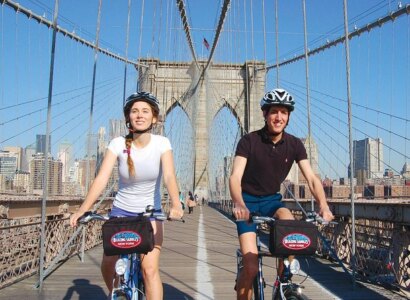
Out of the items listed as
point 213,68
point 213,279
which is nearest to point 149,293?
point 213,279

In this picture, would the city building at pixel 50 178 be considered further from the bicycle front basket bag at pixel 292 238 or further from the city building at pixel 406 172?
the bicycle front basket bag at pixel 292 238

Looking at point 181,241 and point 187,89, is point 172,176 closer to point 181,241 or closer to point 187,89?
point 181,241

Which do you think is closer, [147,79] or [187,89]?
[147,79]

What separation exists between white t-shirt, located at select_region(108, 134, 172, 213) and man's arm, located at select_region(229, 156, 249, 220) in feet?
1.18

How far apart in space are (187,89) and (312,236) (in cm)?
3299

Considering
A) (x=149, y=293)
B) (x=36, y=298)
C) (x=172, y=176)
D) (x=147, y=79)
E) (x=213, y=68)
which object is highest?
(x=213, y=68)

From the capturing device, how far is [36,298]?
13.1 feet

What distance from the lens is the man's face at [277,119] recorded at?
109 inches

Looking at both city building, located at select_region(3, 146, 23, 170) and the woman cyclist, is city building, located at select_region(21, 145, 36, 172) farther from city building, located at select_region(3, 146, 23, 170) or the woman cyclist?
the woman cyclist

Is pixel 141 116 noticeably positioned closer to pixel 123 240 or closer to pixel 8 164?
pixel 123 240

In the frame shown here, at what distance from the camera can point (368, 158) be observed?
10586mm

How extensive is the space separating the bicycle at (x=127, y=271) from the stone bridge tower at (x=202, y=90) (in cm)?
2664

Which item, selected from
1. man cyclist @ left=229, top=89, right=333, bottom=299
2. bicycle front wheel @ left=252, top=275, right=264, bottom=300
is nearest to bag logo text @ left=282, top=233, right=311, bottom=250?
man cyclist @ left=229, top=89, right=333, bottom=299

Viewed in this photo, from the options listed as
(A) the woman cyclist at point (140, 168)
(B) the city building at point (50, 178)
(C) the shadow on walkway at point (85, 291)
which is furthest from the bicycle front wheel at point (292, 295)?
(B) the city building at point (50, 178)
